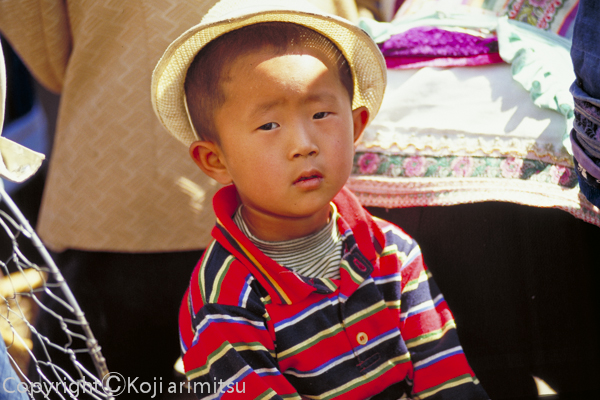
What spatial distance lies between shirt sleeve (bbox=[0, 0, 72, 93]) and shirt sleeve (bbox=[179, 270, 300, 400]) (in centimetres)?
82

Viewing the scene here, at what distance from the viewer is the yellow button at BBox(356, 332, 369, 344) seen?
104 centimetres

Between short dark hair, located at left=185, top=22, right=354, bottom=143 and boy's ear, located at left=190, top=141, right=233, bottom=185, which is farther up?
short dark hair, located at left=185, top=22, right=354, bottom=143

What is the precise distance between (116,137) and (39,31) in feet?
1.11

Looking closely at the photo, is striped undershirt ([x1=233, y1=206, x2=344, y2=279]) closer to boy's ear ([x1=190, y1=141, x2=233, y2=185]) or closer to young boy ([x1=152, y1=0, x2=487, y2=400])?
young boy ([x1=152, y1=0, x2=487, y2=400])

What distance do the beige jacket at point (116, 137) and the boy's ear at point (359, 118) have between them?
407 mm

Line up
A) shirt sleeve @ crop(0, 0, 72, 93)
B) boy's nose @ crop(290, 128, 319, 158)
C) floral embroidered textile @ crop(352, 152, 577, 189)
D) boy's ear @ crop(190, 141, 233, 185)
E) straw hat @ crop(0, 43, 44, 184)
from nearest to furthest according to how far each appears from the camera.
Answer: straw hat @ crop(0, 43, 44, 184)
boy's nose @ crop(290, 128, 319, 158)
boy's ear @ crop(190, 141, 233, 185)
floral embroidered textile @ crop(352, 152, 577, 189)
shirt sleeve @ crop(0, 0, 72, 93)

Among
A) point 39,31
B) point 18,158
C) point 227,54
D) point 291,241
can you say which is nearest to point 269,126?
point 227,54

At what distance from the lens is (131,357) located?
1421 millimetres

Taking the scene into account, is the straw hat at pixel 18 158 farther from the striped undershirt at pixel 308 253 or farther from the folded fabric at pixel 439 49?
the folded fabric at pixel 439 49

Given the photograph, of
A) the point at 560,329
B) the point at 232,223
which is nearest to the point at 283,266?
the point at 232,223

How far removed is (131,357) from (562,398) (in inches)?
42.4

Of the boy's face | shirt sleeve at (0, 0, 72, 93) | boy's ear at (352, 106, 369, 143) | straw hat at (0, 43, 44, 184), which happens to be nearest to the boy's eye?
the boy's face

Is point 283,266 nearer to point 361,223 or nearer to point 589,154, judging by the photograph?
point 361,223

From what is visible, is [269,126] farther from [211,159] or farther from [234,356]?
[234,356]
